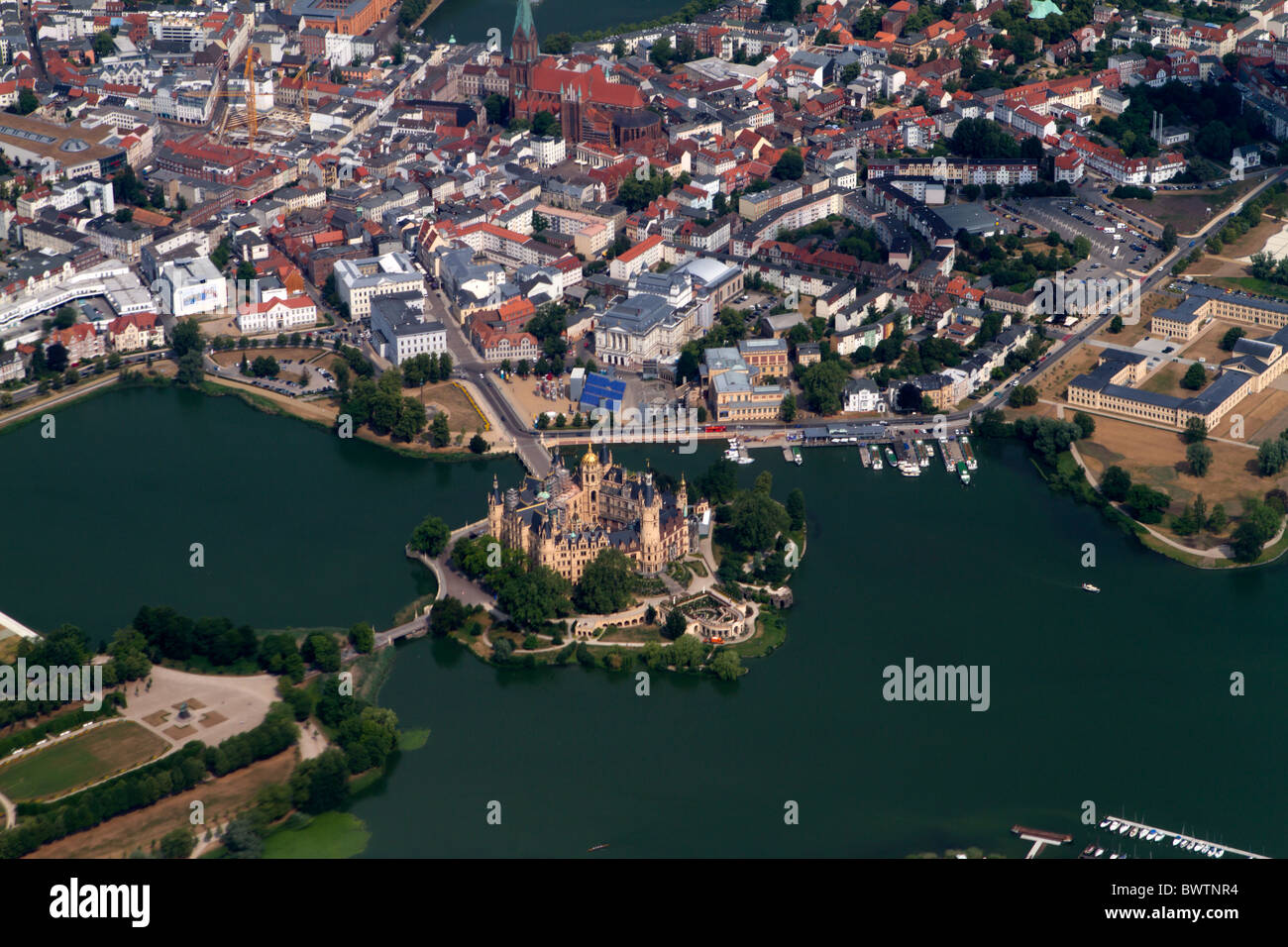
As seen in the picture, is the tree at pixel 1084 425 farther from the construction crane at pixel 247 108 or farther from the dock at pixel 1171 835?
the construction crane at pixel 247 108

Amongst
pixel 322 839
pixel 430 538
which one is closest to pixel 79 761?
pixel 322 839

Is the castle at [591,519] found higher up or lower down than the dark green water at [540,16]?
lower down

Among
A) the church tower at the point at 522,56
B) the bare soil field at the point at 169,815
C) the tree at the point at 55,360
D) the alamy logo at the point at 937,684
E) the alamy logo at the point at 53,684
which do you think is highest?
the church tower at the point at 522,56

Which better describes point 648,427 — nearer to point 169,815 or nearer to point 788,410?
point 788,410

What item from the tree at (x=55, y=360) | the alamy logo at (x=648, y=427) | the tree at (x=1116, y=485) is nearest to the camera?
the tree at (x=1116, y=485)

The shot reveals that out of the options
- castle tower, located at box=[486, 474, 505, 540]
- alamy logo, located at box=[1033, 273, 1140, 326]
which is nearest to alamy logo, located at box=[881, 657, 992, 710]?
castle tower, located at box=[486, 474, 505, 540]

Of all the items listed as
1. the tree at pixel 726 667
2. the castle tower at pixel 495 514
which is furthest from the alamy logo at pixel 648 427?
the tree at pixel 726 667

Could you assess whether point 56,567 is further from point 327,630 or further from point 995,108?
point 995,108
